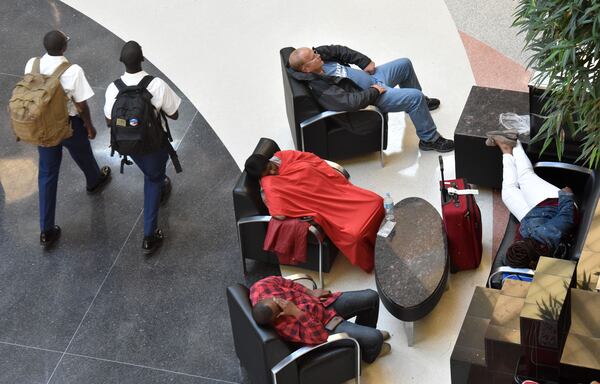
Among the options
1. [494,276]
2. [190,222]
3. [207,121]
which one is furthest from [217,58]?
[494,276]

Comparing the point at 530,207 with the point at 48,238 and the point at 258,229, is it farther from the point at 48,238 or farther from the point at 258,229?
the point at 48,238

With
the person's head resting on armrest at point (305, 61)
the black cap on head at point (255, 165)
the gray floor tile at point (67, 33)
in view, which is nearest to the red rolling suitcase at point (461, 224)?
the black cap on head at point (255, 165)

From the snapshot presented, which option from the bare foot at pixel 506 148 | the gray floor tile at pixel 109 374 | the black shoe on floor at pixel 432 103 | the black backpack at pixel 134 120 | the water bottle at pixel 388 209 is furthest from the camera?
the black shoe on floor at pixel 432 103

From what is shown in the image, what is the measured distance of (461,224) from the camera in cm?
588

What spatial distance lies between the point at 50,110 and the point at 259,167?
1.66 metres

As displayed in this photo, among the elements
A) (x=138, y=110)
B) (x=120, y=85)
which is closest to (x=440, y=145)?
(x=138, y=110)

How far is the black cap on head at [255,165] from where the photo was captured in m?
6.07

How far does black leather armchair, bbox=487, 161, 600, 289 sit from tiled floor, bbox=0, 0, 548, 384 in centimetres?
47

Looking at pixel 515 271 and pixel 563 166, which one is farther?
pixel 563 166

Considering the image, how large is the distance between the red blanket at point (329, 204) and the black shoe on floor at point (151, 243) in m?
1.16

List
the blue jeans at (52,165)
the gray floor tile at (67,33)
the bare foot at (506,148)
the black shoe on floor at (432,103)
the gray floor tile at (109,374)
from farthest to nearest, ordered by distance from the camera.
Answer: the gray floor tile at (67,33), the black shoe on floor at (432,103), the blue jeans at (52,165), the bare foot at (506,148), the gray floor tile at (109,374)

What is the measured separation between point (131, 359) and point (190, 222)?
139 cm

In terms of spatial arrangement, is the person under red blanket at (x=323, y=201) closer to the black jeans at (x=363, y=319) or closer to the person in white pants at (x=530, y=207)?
the black jeans at (x=363, y=319)

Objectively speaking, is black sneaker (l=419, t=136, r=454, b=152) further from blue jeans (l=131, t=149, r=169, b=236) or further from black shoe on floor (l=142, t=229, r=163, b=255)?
black shoe on floor (l=142, t=229, r=163, b=255)
